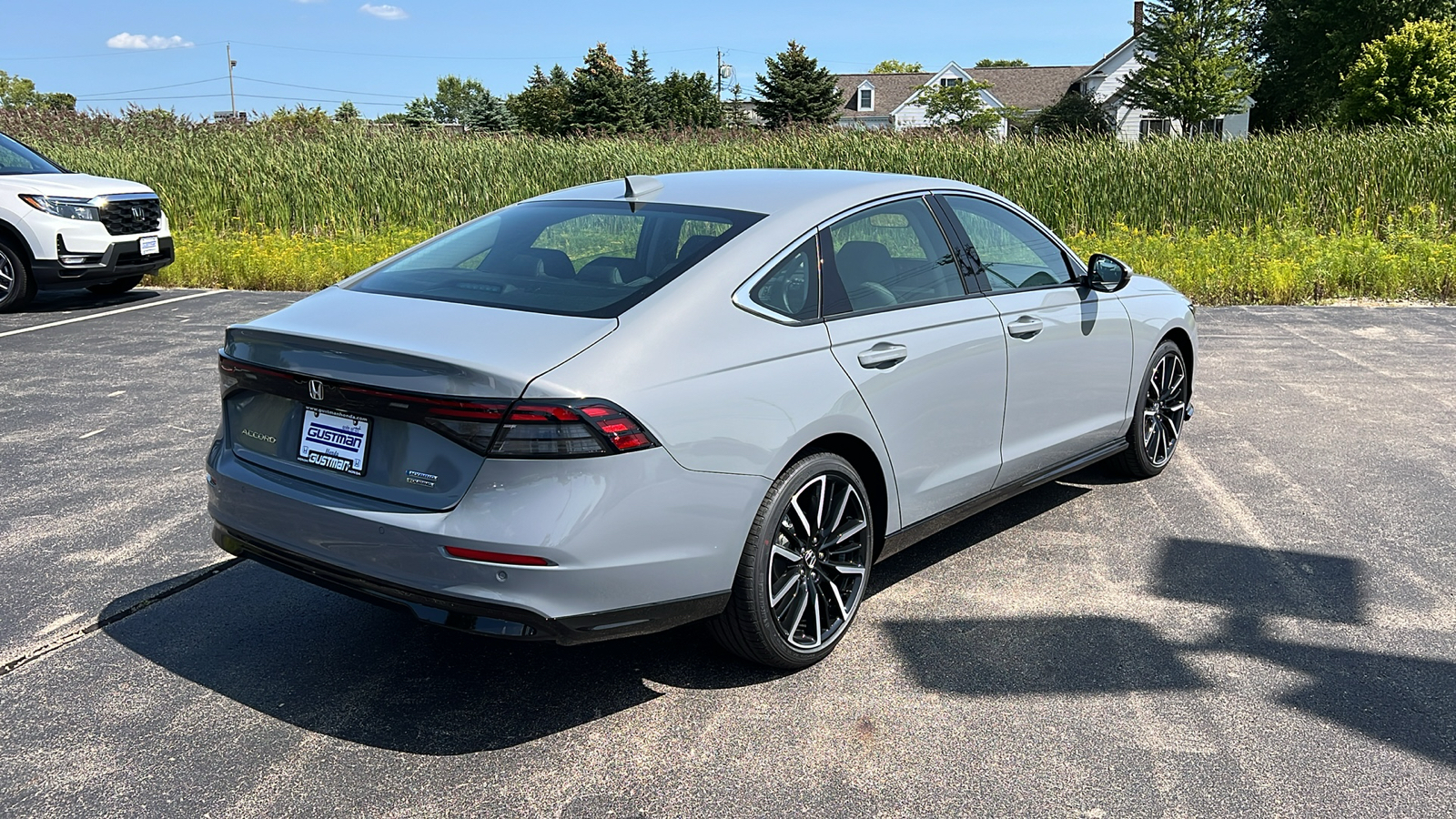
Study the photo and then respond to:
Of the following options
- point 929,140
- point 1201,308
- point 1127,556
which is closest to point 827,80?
point 929,140

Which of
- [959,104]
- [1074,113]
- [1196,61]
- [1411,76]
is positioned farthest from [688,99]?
[1411,76]

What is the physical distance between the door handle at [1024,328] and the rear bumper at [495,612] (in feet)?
6.07

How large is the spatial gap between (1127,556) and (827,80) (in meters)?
68.1

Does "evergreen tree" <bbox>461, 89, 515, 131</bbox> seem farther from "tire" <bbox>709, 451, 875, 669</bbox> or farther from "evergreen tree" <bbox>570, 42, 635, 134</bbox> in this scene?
"tire" <bbox>709, 451, 875, 669</bbox>

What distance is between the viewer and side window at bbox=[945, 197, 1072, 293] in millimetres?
4688

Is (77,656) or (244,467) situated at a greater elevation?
(244,467)

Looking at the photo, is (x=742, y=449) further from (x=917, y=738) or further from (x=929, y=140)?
(x=929, y=140)

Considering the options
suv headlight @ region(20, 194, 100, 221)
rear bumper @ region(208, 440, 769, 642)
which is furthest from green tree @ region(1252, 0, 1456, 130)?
rear bumper @ region(208, 440, 769, 642)

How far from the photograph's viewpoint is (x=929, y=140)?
18.3 meters

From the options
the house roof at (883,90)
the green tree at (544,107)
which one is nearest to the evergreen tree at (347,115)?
the green tree at (544,107)

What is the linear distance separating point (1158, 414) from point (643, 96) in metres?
66.5

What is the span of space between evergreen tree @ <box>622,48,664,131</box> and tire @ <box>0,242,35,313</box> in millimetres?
55034

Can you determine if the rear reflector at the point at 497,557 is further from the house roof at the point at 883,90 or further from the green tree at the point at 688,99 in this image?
the house roof at the point at 883,90

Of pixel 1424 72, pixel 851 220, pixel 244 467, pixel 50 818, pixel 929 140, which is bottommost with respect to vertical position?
pixel 50 818
